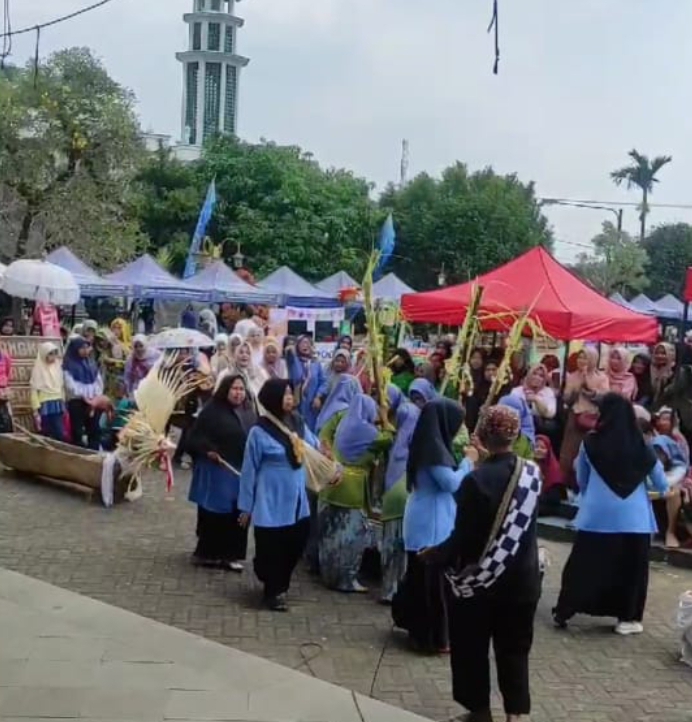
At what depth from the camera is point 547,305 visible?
10.7 metres

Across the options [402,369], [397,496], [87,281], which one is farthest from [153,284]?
[397,496]

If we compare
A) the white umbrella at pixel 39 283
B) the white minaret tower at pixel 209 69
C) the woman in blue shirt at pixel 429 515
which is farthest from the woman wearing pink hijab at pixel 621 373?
the white minaret tower at pixel 209 69

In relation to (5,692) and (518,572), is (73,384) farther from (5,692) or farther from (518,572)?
(518,572)

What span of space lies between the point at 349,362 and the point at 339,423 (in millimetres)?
2608

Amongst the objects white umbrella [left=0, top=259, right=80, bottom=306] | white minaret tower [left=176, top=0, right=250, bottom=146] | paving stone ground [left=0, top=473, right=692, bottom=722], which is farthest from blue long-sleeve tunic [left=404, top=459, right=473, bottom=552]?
white minaret tower [left=176, top=0, right=250, bottom=146]

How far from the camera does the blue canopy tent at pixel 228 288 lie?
69.4ft

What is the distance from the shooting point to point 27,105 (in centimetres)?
2441

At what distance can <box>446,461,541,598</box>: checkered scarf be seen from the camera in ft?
14.2

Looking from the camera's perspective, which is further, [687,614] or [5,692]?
[687,614]

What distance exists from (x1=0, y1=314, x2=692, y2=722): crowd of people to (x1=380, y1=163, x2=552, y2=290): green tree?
30.5 metres

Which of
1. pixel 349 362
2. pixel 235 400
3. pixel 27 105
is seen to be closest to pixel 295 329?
pixel 27 105

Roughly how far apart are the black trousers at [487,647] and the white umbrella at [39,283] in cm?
1110

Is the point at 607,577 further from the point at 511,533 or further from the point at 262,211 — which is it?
the point at 262,211

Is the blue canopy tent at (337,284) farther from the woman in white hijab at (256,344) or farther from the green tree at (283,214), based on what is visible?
the woman in white hijab at (256,344)
